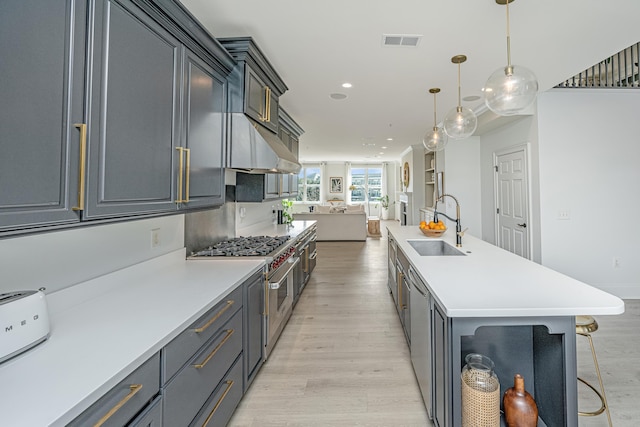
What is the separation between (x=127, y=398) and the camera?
0.89 meters

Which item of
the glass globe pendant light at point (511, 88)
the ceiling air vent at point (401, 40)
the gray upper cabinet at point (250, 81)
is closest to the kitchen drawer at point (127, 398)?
the gray upper cabinet at point (250, 81)

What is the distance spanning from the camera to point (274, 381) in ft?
7.20

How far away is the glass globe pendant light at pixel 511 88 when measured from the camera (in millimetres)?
1741

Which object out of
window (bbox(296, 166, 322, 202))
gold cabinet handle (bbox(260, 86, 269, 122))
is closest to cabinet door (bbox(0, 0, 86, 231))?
gold cabinet handle (bbox(260, 86, 269, 122))

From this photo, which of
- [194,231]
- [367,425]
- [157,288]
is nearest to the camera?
[157,288]

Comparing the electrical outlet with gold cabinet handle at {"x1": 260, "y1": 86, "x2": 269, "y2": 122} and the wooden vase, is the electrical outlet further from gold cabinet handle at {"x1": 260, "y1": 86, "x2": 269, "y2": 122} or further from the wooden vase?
the wooden vase

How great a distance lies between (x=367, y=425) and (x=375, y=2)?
8.68 feet

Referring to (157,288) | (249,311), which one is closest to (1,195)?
(157,288)

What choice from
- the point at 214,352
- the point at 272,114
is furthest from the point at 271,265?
the point at 272,114

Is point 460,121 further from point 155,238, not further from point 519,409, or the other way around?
point 155,238

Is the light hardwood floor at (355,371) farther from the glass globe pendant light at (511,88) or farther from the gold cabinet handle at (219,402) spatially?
the glass globe pendant light at (511,88)

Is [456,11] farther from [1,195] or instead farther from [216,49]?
[1,195]

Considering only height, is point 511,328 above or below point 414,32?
below

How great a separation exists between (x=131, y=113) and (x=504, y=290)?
1.93 m
